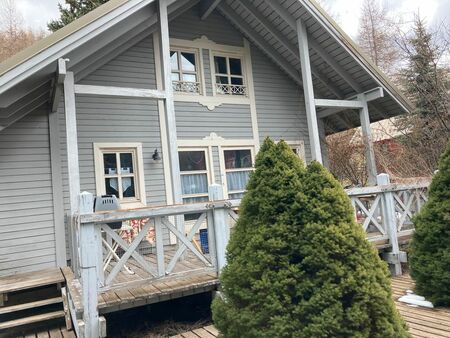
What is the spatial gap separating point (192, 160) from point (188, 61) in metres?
2.12

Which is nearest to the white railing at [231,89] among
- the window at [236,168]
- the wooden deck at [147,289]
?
the window at [236,168]

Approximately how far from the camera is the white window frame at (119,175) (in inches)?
261

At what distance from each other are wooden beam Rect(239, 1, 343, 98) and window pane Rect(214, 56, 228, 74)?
1115mm

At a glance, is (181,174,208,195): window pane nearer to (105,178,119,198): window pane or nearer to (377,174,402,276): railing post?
(105,178,119,198): window pane

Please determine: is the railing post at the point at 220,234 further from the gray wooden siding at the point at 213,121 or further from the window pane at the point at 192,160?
the gray wooden siding at the point at 213,121

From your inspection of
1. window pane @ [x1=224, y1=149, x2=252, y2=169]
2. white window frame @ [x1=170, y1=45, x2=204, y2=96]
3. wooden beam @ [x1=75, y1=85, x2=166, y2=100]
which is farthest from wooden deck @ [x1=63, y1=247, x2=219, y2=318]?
white window frame @ [x1=170, y1=45, x2=204, y2=96]

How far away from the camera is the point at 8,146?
6.02 meters

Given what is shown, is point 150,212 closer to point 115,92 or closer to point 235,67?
point 115,92

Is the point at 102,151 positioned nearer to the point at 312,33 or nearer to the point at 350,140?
the point at 312,33

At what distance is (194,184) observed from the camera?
7.47 meters

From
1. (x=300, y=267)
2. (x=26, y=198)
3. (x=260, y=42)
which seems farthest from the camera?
(x=260, y=42)

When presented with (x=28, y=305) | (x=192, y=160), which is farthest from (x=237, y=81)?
(x=28, y=305)

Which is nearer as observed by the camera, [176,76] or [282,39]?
[176,76]

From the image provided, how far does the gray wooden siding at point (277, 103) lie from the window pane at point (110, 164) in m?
3.27
